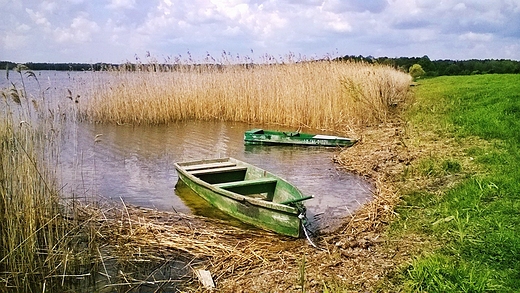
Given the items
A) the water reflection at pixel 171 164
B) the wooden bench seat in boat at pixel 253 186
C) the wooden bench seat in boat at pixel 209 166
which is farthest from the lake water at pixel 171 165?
the wooden bench seat in boat at pixel 253 186

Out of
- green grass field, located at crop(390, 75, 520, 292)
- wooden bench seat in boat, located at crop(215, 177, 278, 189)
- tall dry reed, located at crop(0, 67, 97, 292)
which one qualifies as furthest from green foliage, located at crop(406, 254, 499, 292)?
tall dry reed, located at crop(0, 67, 97, 292)

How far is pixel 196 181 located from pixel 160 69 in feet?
32.3

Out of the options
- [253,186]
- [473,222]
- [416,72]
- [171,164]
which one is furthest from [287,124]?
[416,72]

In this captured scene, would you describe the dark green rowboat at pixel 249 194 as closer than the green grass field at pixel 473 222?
No

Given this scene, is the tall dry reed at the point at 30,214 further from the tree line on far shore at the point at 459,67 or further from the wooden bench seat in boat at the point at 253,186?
the tree line on far shore at the point at 459,67

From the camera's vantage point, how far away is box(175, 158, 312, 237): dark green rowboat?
208 inches

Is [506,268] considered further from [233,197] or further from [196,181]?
[196,181]

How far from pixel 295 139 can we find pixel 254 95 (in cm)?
423

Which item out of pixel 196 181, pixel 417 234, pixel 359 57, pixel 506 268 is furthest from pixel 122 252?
pixel 359 57

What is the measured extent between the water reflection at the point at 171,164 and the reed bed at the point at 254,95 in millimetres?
858

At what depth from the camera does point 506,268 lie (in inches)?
157

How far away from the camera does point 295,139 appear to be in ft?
37.3

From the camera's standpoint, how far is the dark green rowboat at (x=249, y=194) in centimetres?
529

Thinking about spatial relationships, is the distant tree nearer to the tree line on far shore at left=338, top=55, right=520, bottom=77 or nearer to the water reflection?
the tree line on far shore at left=338, top=55, right=520, bottom=77
